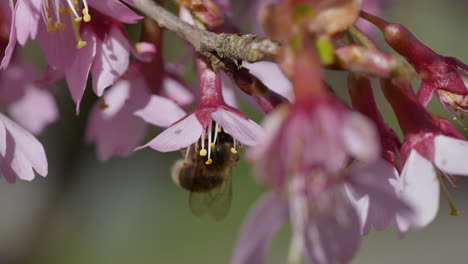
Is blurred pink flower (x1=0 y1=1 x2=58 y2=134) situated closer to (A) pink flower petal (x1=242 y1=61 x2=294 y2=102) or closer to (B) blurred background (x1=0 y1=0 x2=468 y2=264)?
(A) pink flower petal (x1=242 y1=61 x2=294 y2=102)

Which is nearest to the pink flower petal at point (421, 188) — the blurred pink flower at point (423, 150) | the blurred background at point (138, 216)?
the blurred pink flower at point (423, 150)

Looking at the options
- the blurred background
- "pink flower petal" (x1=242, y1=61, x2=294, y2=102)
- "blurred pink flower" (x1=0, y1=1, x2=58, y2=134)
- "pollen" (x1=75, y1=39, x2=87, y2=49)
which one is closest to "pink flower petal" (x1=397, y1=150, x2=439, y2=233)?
"pink flower petal" (x1=242, y1=61, x2=294, y2=102)

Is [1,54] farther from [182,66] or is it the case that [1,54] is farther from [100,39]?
[182,66]

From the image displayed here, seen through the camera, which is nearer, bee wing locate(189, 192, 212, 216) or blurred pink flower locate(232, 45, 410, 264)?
blurred pink flower locate(232, 45, 410, 264)

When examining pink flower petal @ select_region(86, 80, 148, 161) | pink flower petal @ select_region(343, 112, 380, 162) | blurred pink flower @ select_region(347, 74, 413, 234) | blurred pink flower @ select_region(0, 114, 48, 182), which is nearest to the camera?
pink flower petal @ select_region(343, 112, 380, 162)

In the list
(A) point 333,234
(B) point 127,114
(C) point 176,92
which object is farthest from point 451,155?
(B) point 127,114

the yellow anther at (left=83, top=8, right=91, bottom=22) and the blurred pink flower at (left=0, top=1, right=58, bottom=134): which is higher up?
the yellow anther at (left=83, top=8, right=91, bottom=22)
